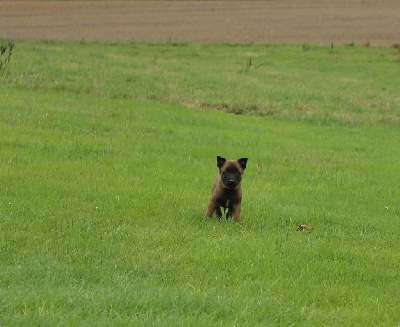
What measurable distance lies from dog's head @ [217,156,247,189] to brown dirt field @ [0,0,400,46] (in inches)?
2081

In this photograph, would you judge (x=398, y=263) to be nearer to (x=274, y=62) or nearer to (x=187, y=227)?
(x=187, y=227)

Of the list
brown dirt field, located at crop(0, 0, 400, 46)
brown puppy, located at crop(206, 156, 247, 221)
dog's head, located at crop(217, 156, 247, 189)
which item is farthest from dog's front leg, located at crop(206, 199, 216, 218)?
brown dirt field, located at crop(0, 0, 400, 46)

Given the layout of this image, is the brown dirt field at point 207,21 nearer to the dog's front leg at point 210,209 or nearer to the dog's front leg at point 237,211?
the dog's front leg at point 210,209

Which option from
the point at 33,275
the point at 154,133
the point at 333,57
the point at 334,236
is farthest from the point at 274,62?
the point at 33,275

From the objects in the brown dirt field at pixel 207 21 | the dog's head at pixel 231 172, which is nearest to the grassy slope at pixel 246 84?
the brown dirt field at pixel 207 21

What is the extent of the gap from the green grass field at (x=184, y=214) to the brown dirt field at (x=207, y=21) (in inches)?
1592

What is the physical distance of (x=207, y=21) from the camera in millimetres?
79688

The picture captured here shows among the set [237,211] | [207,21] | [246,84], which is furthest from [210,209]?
[207,21]

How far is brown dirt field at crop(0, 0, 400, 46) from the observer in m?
66.9

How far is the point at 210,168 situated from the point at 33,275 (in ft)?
26.9

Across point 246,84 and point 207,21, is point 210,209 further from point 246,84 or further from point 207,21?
point 207,21

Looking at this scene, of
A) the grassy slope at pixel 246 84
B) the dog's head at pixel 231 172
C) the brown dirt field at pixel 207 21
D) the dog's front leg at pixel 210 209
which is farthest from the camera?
the brown dirt field at pixel 207 21

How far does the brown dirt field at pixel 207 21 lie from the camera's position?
66.9m

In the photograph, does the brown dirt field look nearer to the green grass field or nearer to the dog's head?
the green grass field
